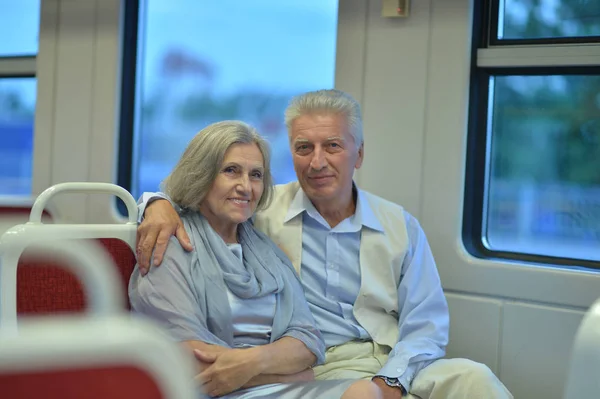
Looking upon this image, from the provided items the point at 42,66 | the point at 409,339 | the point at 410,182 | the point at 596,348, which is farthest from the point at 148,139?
the point at 596,348

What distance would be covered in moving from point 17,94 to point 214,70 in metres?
1.34

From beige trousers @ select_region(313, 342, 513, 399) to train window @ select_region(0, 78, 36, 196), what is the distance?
2497 mm

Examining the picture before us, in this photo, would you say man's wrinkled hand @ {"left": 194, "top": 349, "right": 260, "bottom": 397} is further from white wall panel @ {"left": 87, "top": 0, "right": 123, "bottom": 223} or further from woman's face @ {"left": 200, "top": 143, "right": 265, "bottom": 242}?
white wall panel @ {"left": 87, "top": 0, "right": 123, "bottom": 223}

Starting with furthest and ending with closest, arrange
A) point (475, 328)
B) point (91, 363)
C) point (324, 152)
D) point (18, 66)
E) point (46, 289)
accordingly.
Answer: point (18, 66)
point (475, 328)
point (324, 152)
point (46, 289)
point (91, 363)

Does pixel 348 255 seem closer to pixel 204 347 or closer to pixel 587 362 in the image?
pixel 204 347

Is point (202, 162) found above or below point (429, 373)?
above

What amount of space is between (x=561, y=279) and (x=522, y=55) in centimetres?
90

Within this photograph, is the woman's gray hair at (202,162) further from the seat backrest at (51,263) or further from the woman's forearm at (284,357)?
the woman's forearm at (284,357)

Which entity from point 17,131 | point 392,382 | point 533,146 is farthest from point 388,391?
point 17,131

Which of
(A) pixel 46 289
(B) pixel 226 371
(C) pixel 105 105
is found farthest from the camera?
(C) pixel 105 105

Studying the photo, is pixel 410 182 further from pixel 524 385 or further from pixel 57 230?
pixel 57 230

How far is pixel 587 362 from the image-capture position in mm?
869

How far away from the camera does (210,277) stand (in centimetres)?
206

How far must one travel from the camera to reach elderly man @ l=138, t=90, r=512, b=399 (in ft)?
7.88
